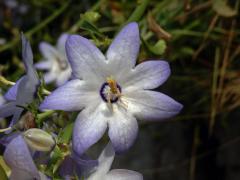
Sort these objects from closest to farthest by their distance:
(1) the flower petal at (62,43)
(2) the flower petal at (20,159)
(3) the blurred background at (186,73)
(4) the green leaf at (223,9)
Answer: (2) the flower petal at (20,159)
(4) the green leaf at (223,9)
(3) the blurred background at (186,73)
(1) the flower petal at (62,43)

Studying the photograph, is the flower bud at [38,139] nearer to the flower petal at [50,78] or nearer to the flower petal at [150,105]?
the flower petal at [150,105]

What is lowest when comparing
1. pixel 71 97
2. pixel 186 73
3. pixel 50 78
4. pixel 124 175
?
pixel 186 73

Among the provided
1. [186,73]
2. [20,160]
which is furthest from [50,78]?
[20,160]

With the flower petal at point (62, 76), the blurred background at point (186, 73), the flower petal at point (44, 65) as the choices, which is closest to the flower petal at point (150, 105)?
the blurred background at point (186, 73)

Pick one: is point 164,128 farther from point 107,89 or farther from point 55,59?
point 107,89

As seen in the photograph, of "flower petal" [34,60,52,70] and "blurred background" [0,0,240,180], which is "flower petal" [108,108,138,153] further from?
"flower petal" [34,60,52,70]

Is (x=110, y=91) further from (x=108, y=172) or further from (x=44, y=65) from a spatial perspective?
(x=44, y=65)
